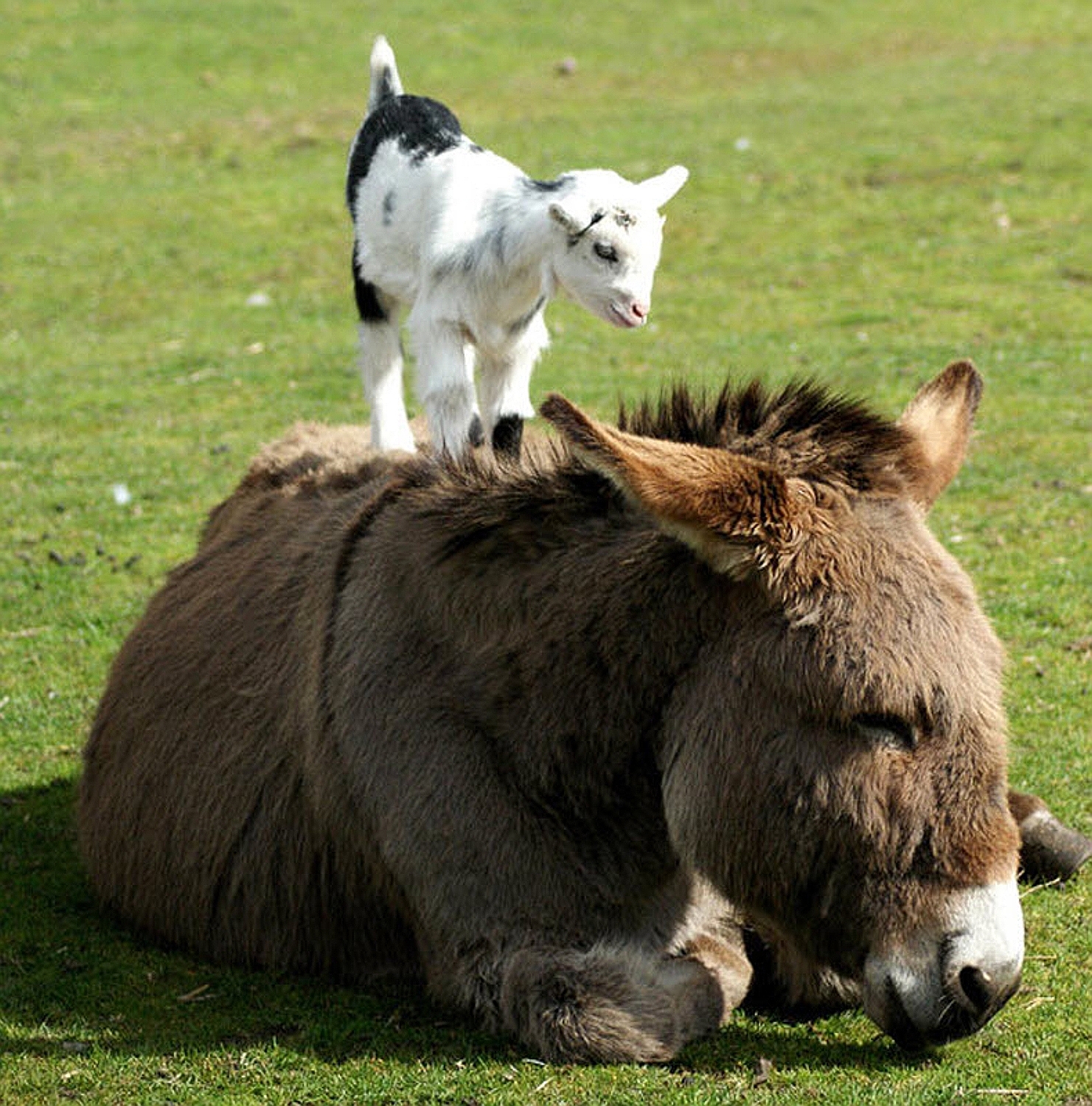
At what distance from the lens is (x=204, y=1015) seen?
523 cm

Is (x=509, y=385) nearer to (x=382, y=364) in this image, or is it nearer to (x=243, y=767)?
(x=382, y=364)

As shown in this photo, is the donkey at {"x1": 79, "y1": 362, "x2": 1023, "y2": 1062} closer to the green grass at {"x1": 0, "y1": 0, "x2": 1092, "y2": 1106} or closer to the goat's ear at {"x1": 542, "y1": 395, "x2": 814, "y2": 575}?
the goat's ear at {"x1": 542, "y1": 395, "x2": 814, "y2": 575}

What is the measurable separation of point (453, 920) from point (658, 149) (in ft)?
60.1

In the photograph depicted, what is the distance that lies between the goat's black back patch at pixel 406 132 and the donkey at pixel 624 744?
4.41ft

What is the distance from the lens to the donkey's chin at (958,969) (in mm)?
4199

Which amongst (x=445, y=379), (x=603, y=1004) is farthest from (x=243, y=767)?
(x=603, y=1004)

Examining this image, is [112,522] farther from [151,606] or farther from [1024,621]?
[1024,621]

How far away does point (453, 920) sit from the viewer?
4.88 meters

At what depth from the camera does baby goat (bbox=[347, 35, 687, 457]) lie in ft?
18.6

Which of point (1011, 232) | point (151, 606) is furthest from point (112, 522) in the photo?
point (1011, 232)

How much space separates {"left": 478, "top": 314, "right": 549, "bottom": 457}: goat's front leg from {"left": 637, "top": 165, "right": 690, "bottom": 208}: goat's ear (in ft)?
2.08

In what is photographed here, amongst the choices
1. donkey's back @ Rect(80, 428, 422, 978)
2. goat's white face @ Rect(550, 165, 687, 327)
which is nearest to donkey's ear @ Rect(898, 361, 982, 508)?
goat's white face @ Rect(550, 165, 687, 327)

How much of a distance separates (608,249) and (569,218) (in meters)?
0.17

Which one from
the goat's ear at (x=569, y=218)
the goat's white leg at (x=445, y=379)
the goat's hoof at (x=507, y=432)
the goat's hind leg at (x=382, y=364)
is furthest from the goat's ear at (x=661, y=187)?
the goat's hind leg at (x=382, y=364)
